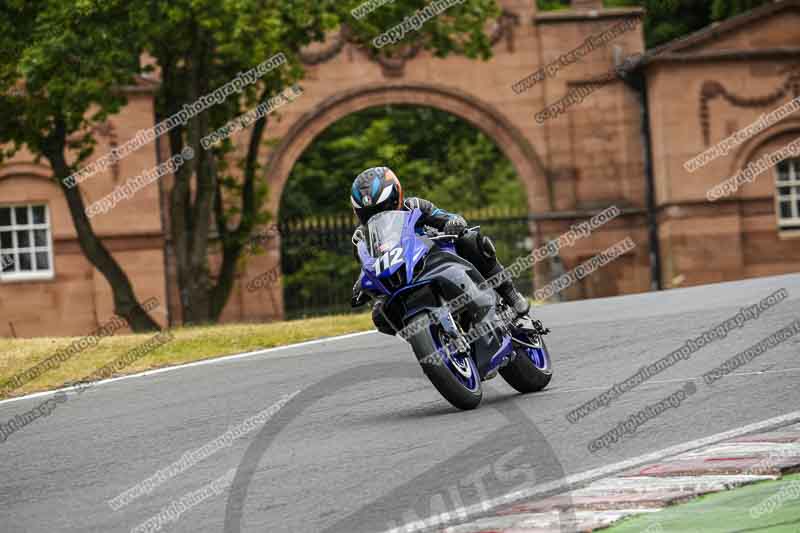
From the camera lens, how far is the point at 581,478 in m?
7.21

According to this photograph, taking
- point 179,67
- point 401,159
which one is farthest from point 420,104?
point 179,67

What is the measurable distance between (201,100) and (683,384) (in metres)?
15.4

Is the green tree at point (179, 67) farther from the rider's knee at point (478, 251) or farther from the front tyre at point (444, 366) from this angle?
the front tyre at point (444, 366)

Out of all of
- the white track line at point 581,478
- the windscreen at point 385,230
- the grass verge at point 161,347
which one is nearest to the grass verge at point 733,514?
the white track line at point 581,478

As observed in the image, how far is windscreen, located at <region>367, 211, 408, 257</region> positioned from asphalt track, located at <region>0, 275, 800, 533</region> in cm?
113

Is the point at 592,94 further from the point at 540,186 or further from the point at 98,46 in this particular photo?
the point at 98,46

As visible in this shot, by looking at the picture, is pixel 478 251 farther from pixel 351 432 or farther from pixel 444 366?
pixel 351 432

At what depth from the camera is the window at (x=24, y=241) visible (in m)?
30.5

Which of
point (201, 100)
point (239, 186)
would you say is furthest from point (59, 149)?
point (239, 186)

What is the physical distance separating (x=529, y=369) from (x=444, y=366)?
1.17 meters

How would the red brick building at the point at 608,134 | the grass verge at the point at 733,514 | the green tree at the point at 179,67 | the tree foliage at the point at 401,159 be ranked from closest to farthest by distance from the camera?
1. the grass verge at the point at 733,514
2. the green tree at the point at 179,67
3. the red brick building at the point at 608,134
4. the tree foliage at the point at 401,159

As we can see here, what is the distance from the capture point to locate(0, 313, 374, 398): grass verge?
1487 centimetres

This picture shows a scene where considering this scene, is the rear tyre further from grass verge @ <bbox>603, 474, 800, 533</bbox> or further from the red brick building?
the red brick building

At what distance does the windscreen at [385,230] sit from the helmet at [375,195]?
0.10 meters
